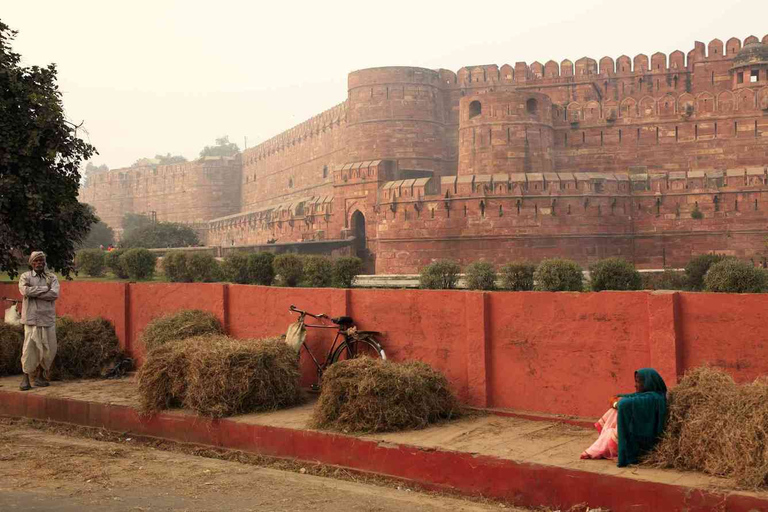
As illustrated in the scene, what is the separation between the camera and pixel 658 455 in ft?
15.5

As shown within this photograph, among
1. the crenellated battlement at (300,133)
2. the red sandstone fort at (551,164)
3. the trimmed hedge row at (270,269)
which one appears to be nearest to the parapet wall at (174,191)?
the crenellated battlement at (300,133)

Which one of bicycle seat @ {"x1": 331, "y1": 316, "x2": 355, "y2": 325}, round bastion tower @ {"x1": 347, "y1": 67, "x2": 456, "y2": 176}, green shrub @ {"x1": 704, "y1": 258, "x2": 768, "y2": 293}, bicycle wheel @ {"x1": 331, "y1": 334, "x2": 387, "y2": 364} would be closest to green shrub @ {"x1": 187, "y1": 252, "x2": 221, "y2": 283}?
round bastion tower @ {"x1": 347, "y1": 67, "x2": 456, "y2": 176}

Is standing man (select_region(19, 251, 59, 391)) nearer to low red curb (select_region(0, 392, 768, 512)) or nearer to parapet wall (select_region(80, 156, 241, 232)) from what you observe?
low red curb (select_region(0, 392, 768, 512))

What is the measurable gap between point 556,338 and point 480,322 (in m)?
0.60

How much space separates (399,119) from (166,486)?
2691 cm

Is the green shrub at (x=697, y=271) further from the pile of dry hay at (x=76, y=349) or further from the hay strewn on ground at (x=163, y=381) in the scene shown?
the hay strewn on ground at (x=163, y=381)

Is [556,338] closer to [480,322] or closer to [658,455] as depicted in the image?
[480,322]

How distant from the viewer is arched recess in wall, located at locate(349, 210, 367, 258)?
28.6 meters

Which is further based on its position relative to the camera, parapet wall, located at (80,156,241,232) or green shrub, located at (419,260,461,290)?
parapet wall, located at (80,156,241,232)

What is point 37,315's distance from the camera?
779 centimetres

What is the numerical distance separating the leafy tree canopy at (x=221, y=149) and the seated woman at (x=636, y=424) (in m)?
107

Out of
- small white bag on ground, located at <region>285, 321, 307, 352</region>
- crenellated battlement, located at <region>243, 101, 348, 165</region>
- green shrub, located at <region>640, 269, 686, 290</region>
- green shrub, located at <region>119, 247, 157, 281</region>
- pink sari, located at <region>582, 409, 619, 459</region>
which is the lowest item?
pink sari, located at <region>582, 409, 619, 459</region>

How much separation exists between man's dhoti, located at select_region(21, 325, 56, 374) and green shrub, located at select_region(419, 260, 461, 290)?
41.5 feet

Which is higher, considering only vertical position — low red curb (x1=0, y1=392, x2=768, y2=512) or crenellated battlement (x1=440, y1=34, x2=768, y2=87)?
crenellated battlement (x1=440, y1=34, x2=768, y2=87)
